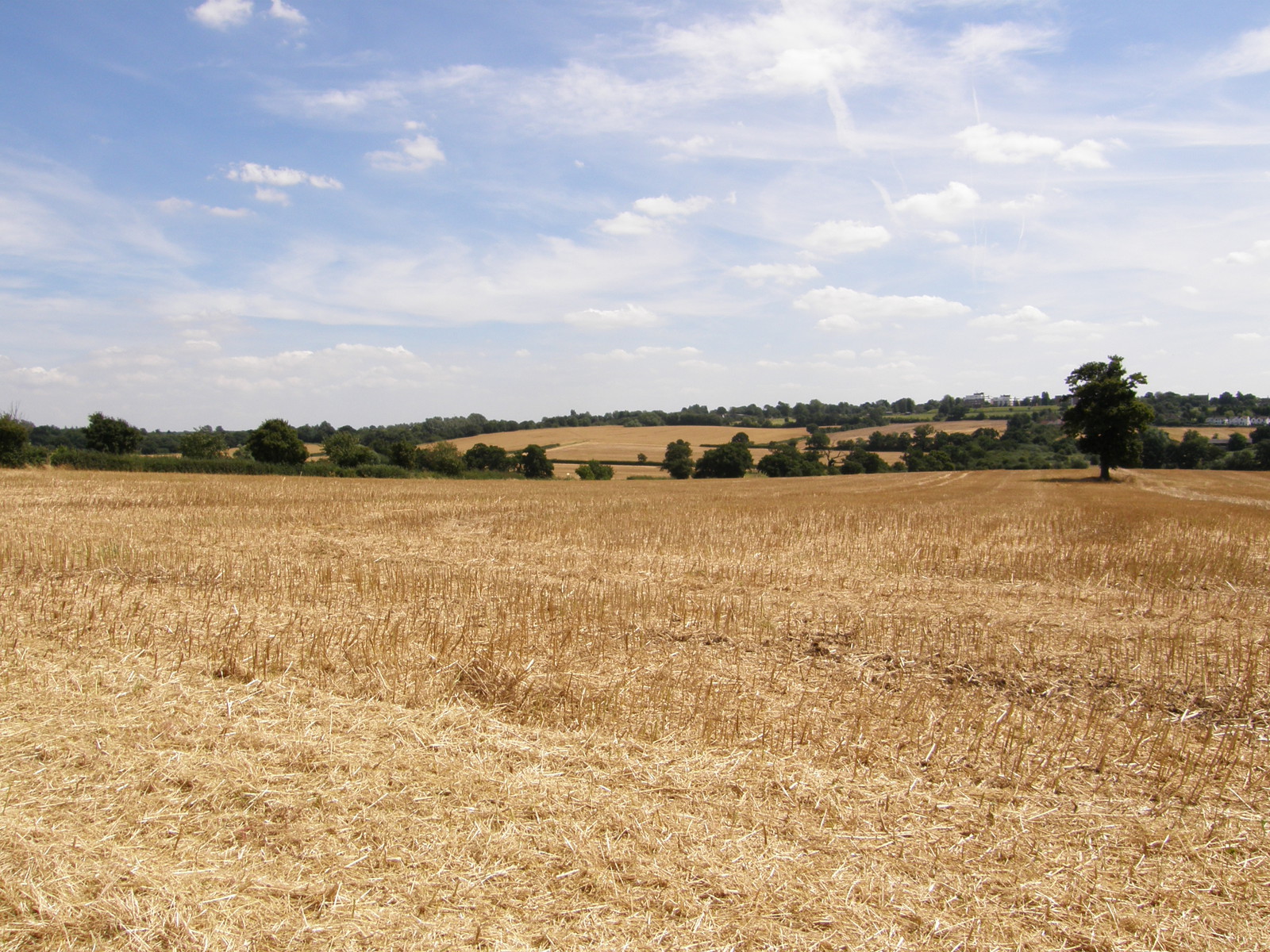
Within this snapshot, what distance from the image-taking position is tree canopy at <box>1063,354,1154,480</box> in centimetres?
5019

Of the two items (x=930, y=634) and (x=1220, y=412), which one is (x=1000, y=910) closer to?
(x=930, y=634)

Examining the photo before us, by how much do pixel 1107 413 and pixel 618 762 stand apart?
57.7 metres

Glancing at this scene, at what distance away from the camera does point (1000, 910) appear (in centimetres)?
366

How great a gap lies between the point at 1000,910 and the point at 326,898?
3.57 m

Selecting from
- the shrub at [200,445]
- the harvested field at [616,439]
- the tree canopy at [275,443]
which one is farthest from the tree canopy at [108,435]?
the harvested field at [616,439]

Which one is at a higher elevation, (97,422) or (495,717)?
(97,422)

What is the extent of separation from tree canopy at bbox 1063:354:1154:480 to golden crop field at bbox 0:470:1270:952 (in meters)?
45.1

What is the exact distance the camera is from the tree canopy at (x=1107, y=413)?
50.2 meters

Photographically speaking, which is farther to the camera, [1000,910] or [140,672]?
[140,672]

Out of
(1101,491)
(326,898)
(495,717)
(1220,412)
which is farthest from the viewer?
(1220,412)

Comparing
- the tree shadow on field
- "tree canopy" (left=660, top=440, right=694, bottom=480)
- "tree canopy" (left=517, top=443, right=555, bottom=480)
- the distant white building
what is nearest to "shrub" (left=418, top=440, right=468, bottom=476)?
"tree canopy" (left=517, top=443, right=555, bottom=480)

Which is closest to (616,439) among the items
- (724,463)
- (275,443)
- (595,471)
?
(724,463)

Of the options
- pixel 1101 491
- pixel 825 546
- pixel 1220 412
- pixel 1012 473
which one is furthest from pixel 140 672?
pixel 1220 412

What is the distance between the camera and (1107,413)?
166ft
